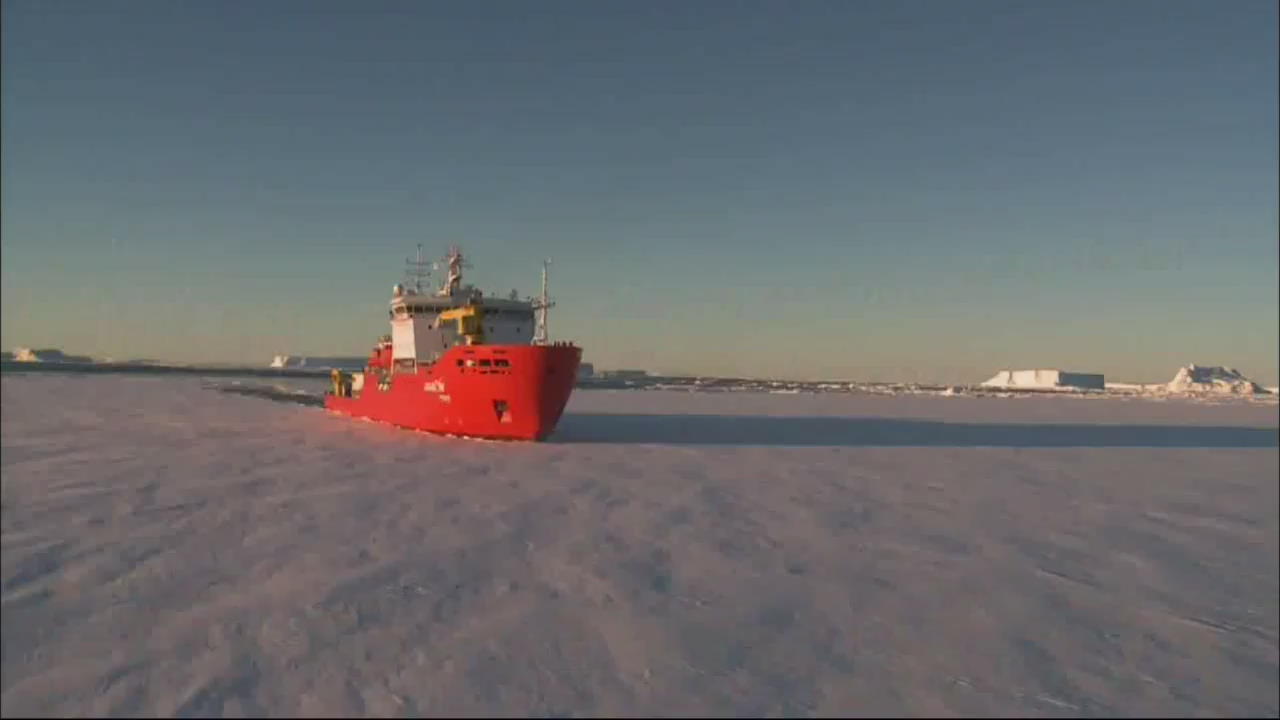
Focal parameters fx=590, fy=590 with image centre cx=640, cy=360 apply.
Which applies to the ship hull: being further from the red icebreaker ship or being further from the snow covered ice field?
the snow covered ice field

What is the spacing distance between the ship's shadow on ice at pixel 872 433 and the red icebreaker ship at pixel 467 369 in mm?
1943

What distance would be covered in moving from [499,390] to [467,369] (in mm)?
1349

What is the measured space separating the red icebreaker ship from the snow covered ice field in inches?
195

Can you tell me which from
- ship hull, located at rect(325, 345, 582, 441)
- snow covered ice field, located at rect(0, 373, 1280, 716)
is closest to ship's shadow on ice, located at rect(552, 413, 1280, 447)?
ship hull, located at rect(325, 345, 582, 441)

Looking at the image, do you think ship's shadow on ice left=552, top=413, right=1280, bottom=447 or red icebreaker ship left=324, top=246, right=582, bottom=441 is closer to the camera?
red icebreaker ship left=324, top=246, right=582, bottom=441

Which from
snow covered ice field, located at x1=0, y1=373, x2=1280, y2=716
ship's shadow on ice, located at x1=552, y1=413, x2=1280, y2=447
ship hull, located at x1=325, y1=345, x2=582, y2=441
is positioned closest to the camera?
snow covered ice field, located at x1=0, y1=373, x2=1280, y2=716

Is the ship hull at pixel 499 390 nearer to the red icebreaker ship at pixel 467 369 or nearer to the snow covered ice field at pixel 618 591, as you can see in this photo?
the red icebreaker ship at pixel 467 369

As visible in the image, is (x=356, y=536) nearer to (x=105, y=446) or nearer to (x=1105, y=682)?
(x=1105, y=682)

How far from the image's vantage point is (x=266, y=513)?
8.74 metres

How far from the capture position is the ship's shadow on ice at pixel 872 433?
20781 millimetres

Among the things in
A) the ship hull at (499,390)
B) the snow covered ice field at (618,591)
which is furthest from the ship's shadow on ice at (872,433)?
the snow covered ice field at (618,591)

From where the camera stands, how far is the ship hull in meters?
18.0

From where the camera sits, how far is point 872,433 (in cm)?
2433

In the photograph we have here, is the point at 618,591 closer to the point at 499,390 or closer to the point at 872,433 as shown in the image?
the point at 499,390
